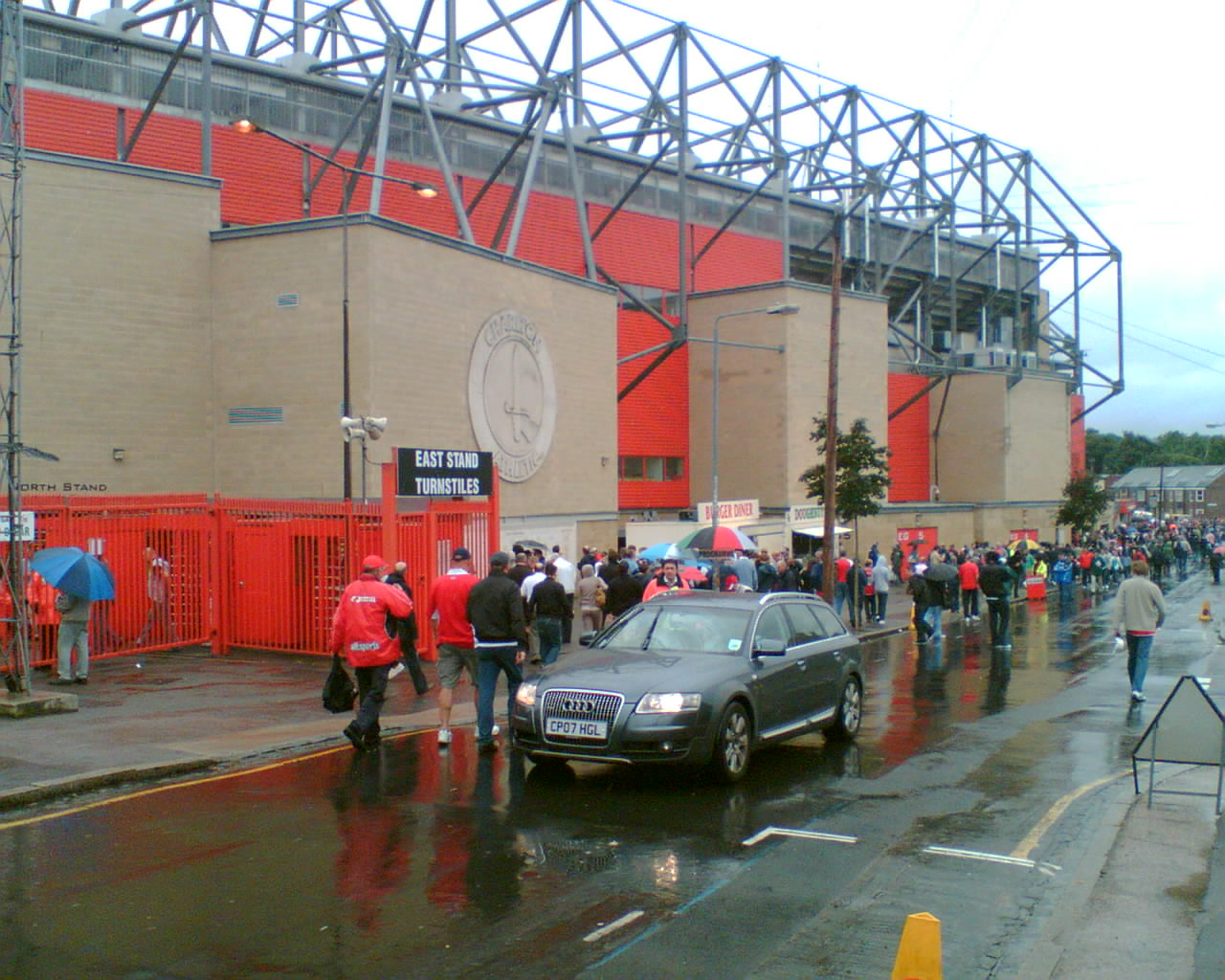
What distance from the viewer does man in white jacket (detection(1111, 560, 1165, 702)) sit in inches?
536

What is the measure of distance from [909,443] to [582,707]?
48.6 metres

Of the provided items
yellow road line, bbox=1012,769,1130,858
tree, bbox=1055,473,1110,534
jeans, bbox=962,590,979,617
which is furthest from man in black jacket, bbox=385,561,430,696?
tree, bbox=1055,473,1110,534

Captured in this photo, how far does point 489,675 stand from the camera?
10828mm

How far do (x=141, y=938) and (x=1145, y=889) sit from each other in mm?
5263

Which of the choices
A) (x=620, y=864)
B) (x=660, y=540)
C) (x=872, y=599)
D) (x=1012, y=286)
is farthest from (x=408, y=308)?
(x=1012, y=286)

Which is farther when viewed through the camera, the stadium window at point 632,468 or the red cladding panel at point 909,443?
the red cladding panel at point 909,443

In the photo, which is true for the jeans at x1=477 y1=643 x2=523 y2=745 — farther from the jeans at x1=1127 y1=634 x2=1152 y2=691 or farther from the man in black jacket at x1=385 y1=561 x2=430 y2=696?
the jeans at x1=1127 y1=634 x2=1152 y2=691

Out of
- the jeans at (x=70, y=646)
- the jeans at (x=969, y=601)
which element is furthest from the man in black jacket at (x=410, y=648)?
the jeans at (x=969, y=601)

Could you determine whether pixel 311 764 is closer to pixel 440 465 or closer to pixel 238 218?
pixel 440 465

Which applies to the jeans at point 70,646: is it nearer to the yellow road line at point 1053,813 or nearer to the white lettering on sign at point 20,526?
the white lettering on sign at point 20,526

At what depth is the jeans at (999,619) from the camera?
21.8 meters

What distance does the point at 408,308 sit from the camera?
83.2 ft

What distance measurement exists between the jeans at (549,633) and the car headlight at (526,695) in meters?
6.49

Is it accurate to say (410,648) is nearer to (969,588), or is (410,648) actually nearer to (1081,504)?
(969,588)
